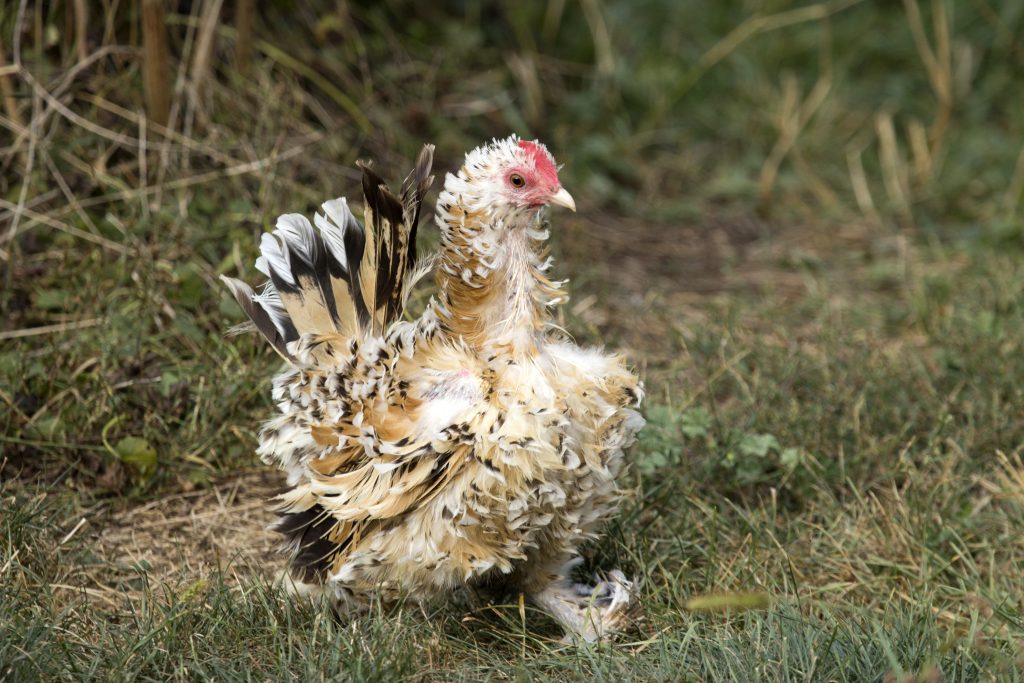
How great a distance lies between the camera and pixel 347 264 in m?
3.09

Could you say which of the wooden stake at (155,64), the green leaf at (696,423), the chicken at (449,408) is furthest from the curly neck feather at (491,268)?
the wooden stake at (155,64)

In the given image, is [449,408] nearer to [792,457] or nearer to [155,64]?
[792,457]

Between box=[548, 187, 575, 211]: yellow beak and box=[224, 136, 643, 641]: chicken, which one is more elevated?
box=[548, 187, 575, 211]: yellow beak

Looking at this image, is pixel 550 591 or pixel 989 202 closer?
pixel 550 591

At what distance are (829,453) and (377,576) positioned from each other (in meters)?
1.68

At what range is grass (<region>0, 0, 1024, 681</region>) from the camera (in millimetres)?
2869

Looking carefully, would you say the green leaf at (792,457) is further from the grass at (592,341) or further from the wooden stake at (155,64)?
the wooden stake at (155,64)

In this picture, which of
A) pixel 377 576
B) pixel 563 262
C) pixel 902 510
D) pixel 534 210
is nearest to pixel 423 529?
pixel 377 576

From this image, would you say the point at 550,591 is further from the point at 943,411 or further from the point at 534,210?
the point at 943,411

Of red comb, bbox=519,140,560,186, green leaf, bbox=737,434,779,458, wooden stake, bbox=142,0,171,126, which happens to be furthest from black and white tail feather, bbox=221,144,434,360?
wooden stake, bbox=142,0,171,126

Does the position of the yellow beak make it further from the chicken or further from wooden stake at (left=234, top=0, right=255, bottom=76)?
wooden stake at (left=234, top=0, right=255, bottom=76)

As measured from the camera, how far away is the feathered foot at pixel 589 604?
300 centimetres

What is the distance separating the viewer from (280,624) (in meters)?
2.97

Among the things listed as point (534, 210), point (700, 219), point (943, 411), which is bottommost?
point (700, 219)
